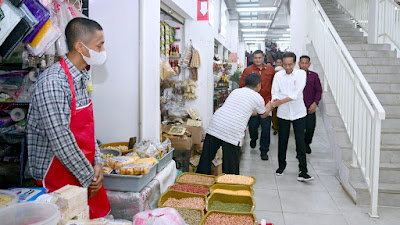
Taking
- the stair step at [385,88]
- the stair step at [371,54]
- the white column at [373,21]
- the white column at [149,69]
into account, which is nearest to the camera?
the white column at [149,69]

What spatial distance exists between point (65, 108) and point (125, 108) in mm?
1639

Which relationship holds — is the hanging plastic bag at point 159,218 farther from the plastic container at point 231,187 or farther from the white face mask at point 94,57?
the plastic container at point 231,187

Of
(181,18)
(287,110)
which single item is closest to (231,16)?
(181,18)

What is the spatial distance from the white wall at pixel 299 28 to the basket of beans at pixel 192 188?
555 cm

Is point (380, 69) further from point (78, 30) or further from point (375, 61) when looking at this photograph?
point (78, 30)

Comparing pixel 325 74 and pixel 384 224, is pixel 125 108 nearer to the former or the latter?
pixel 384 224

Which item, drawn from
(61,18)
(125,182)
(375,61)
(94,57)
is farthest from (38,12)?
(375,61)

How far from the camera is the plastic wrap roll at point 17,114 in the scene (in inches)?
106

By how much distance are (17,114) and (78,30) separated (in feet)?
4.32

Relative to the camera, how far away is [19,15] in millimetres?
1576

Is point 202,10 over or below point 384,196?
over

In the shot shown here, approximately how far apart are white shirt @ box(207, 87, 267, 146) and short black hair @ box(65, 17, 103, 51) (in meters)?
2.17

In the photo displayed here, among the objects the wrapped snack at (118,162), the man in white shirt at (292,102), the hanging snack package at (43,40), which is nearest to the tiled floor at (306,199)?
the man in white shirt at (292,102)

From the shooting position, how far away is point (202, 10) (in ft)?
18.6
